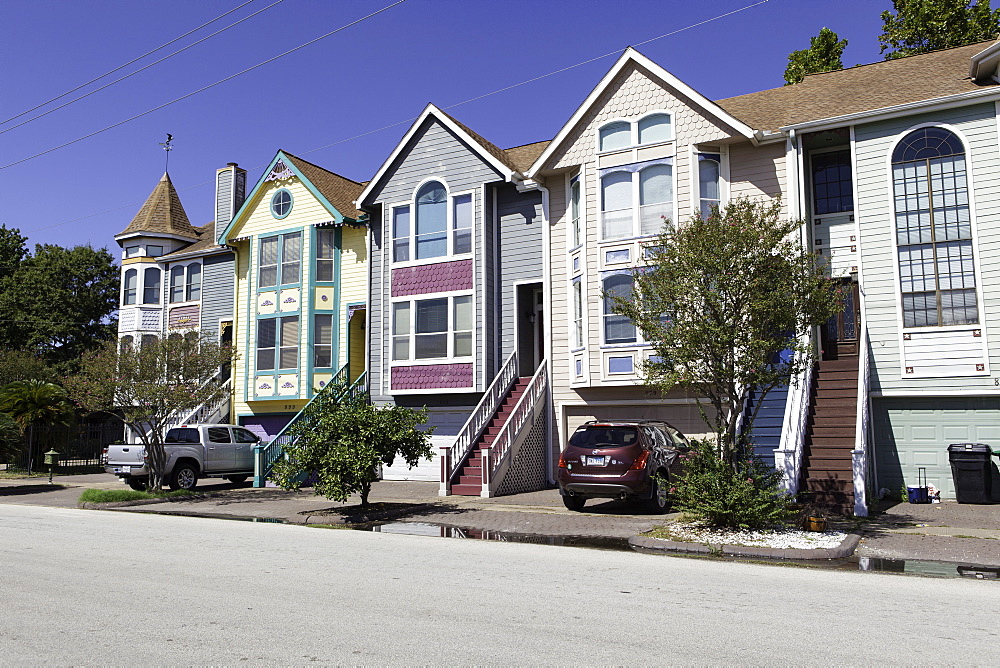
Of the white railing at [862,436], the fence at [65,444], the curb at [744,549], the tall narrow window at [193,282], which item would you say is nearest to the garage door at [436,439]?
the white railing at [862,436]

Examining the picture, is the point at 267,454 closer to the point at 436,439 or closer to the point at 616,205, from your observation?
the point at 436,439

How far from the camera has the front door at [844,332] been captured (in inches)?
725

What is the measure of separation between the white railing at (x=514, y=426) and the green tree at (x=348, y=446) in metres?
2.73

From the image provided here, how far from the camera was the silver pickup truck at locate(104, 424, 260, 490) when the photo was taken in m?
21.0

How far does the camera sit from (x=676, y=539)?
11727 millimetres

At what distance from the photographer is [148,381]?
18781 mm

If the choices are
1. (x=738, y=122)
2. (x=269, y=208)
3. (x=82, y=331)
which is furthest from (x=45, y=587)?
(x=82, y=331)

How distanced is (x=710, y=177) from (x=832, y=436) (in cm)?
699

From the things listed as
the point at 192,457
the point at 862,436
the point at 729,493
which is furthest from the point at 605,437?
the point at 192,457

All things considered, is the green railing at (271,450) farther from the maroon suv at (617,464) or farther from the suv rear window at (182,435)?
the maroon suv at (617,464)

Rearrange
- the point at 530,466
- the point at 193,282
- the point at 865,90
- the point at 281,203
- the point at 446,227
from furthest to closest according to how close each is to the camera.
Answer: the point at 193,282, the point at 281,203, the point at 446,227, the point at 530,466, the point at 865,90

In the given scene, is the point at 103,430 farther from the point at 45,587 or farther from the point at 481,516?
the point at 45,587

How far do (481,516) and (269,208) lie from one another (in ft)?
55.1

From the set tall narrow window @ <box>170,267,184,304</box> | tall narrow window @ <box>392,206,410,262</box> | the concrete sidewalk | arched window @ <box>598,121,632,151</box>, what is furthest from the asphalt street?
tall narrow window @ <box>170,267,184,304</box>
